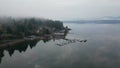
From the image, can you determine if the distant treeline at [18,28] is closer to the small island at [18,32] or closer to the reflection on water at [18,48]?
the small island at [18,32]

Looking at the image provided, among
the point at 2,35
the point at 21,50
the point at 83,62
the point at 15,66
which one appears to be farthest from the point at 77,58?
the point at 2,35

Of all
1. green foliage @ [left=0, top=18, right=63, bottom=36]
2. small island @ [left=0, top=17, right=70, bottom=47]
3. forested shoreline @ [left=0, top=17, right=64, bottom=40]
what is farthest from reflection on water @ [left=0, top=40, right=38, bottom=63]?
green foliage @ [left=0, top=18, right=63, bottom=36]

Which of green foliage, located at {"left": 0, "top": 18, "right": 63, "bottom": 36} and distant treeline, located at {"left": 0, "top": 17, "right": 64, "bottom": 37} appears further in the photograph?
green foliage, located at {"left": 0, "top": 18, "right": 63, "bottom": 36}

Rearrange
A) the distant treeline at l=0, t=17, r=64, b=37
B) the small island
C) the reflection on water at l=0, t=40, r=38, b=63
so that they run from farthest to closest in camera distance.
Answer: the distant treeline at l=0, t=17, r=64, b=37
the small island
the reflection on water at l=0, t=40, r=38, b=63

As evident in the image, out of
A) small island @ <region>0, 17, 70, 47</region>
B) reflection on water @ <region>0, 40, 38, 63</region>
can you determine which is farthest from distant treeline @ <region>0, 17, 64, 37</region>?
reflection on water @ <region>0, 40, 38, 63</region>

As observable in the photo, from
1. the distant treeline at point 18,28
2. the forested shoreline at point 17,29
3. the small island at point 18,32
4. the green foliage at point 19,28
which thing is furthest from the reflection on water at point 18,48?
the green foliage at point 19,28

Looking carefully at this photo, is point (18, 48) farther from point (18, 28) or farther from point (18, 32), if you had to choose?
point (18, 28)

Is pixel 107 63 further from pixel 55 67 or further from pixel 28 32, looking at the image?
pixel 28 32

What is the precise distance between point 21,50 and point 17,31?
11.5 m

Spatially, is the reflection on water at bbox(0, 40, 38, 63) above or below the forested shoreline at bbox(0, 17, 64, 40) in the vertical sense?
below

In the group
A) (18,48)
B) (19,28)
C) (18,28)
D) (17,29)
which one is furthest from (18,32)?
(18,48)

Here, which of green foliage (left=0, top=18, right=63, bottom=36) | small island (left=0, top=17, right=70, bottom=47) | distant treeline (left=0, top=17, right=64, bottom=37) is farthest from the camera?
green foliage (left=0, top=18, right=63, bottom=36)

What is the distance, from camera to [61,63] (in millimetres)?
24016

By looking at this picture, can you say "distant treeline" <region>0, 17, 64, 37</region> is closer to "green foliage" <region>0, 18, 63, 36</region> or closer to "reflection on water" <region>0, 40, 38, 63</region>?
"green foliage" <region>0, 18, 63, 36</region>
